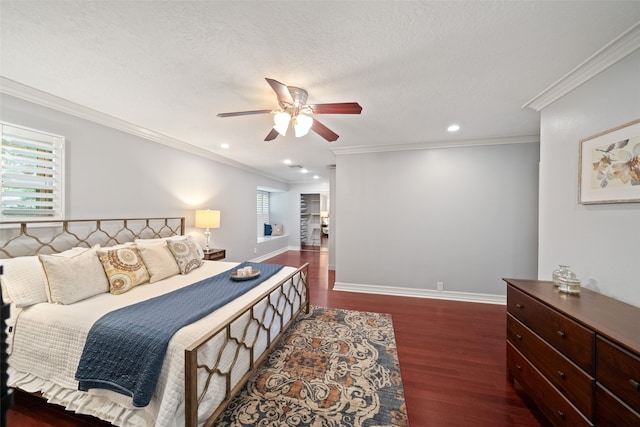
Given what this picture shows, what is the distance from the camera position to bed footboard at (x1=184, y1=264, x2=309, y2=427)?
1328 mm

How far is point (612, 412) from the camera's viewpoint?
113 cm

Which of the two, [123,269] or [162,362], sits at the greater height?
[123,269]

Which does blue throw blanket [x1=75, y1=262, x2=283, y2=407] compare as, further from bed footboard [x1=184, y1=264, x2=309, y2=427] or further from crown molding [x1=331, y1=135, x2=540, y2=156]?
crown molding [x1=331, y1=135, x2=540, y2=156]

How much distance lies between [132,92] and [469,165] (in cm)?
429

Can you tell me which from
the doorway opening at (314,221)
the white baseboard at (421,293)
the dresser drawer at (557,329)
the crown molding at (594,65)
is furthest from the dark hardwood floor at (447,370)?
the doorway opening at (314,221)

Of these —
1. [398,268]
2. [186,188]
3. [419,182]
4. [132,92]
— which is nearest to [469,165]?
[419,182]

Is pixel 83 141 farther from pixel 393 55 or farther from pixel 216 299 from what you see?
pixel 393 55

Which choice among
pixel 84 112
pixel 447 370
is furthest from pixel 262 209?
pixel 447 370

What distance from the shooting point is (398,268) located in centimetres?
388

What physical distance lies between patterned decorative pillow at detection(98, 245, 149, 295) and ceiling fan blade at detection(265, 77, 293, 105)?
218cm

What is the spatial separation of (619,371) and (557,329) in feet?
1.13

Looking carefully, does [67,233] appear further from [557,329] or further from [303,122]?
[557,329]

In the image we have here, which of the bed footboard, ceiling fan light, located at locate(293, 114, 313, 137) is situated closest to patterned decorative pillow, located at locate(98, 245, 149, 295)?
the bed footboard

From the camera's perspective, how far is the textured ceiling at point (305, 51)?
4.40 feet
